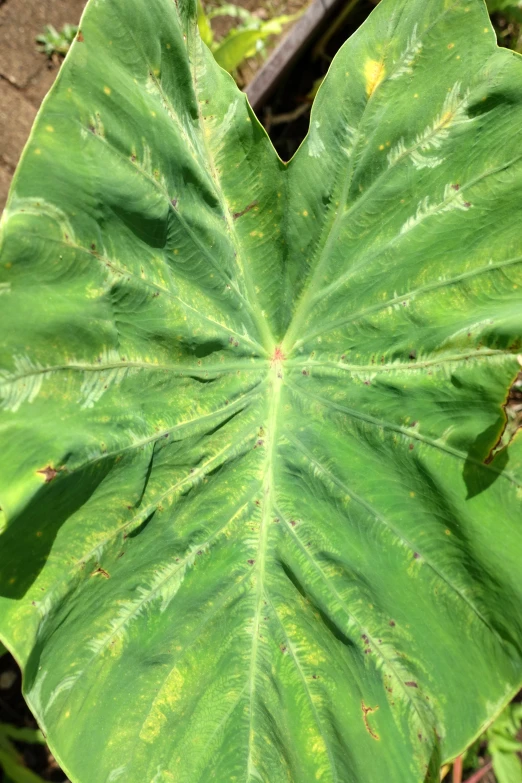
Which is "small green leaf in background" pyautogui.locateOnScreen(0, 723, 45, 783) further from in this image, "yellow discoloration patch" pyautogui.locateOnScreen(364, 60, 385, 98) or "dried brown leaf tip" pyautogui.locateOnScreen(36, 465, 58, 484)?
"yellow discoloration patch" pyautogui.locateOnScreen(364, 60, 385, 98)

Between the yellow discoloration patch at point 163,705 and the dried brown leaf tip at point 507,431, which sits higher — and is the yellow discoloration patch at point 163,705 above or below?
below

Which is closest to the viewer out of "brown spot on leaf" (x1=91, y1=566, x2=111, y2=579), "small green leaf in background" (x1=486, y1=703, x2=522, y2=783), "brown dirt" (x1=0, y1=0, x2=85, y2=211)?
"brown spot on leaf" (x1=91, y1=566, x2=111, y2=579)

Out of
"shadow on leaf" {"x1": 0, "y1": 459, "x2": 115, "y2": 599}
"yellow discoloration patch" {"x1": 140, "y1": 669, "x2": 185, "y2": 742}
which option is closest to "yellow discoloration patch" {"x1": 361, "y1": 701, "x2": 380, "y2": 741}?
"yellow discoloration patch" {"x1": 140, "y1": 669, "x2": 185, "y2": 742}

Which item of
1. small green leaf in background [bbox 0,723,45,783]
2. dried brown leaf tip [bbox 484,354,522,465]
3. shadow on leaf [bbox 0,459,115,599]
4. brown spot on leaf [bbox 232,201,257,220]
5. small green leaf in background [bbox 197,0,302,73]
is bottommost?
small green leaf in background [bbox 0,723,45,783]

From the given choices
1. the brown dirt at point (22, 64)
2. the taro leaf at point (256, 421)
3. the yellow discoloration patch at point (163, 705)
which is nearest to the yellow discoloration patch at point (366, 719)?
the taro leaf at point (256, 421)

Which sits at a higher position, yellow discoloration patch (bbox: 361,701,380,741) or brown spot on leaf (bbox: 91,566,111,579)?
brown spot on leaf (bbox: 91,566,111,579)

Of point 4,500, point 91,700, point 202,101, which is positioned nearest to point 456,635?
point 91,700

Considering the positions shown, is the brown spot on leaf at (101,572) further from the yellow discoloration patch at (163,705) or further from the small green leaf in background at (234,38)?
the small green leaf in background at (234,38)

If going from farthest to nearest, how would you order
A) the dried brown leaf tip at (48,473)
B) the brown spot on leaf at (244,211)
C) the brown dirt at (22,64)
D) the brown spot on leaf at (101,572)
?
the brown dirt at (22,64), the brown spot on leaf at (244,211), the brown spot on leaf at (101,572), the dried brown leaf tip at (48,473)
